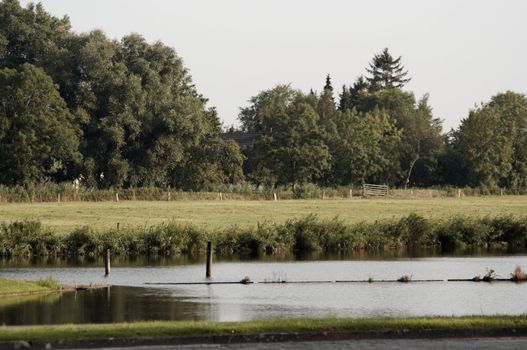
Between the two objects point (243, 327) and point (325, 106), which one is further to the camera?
point (325, 106)

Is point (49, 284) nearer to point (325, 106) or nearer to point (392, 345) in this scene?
point (392, 345)

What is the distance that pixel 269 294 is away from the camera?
37.3 meters

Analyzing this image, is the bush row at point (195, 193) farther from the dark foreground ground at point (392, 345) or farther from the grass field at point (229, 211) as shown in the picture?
the dark foreground ground at point (392, 345)

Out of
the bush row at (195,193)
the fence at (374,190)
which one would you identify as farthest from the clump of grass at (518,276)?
the fence at (374,190)

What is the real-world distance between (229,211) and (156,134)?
96.2 feet

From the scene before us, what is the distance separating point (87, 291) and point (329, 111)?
11650 centimetres

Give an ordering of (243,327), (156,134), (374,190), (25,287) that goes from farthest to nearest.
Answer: (374,190), (156,134), (25,287), (243,327)

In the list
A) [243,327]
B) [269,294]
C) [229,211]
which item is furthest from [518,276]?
[229,211]

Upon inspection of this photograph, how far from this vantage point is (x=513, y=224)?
210ft

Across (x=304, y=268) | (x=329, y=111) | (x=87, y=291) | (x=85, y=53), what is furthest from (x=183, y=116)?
(x=87, y=291)

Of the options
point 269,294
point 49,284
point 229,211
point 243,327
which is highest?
point 229,211

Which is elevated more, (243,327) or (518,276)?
(243,327)

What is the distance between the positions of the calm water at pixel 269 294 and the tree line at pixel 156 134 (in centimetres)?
5352

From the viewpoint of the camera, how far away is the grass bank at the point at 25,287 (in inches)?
1364
